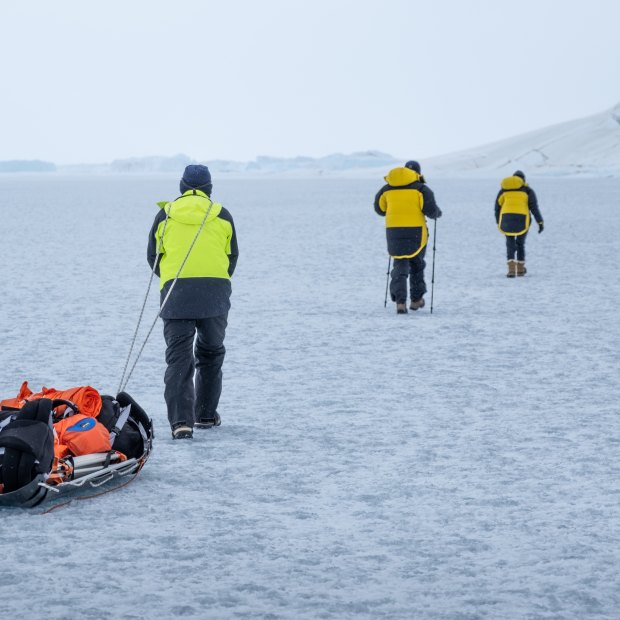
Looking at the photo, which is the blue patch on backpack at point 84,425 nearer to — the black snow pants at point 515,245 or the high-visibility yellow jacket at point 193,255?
the high-visibility yellow jacket at point 193,255

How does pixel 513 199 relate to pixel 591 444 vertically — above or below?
above

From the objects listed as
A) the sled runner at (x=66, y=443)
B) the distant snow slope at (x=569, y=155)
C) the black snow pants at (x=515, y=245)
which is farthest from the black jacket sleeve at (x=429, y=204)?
the distant snow slope at (x=569, y=155)

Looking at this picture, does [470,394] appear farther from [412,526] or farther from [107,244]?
[107,244]

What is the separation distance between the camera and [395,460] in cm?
646

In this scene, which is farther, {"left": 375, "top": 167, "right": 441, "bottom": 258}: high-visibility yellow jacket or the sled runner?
{"left": 375, "top": 167, "right": 441, "bottom": 258}: high-visibility yellow jacket

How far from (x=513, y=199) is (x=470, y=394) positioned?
858cm

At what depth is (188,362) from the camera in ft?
23.1

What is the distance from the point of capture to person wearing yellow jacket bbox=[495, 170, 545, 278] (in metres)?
16.2

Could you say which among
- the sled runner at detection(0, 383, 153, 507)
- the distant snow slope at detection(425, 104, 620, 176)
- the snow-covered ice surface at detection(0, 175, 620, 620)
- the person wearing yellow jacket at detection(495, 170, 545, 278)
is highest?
the distant snow slope at detection(425, 104, 620, 176)

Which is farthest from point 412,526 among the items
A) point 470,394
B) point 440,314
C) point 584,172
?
point 584,172

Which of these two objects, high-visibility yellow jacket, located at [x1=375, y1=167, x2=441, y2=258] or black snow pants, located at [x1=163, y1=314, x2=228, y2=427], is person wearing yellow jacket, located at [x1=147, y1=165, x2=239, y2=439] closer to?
black snow pants, located at [x1=163, y1=314, x2=228, y2=427]

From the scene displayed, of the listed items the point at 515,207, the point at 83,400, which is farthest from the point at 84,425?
the point at 515,207

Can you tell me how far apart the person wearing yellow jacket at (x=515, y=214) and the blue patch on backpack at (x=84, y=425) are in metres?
11.0

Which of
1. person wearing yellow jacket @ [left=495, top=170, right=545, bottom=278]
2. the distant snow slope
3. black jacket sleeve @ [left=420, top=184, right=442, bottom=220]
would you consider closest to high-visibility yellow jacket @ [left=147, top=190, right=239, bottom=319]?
black jacket sleeve @ [left=420, top=184, right=442, bottom=220]
